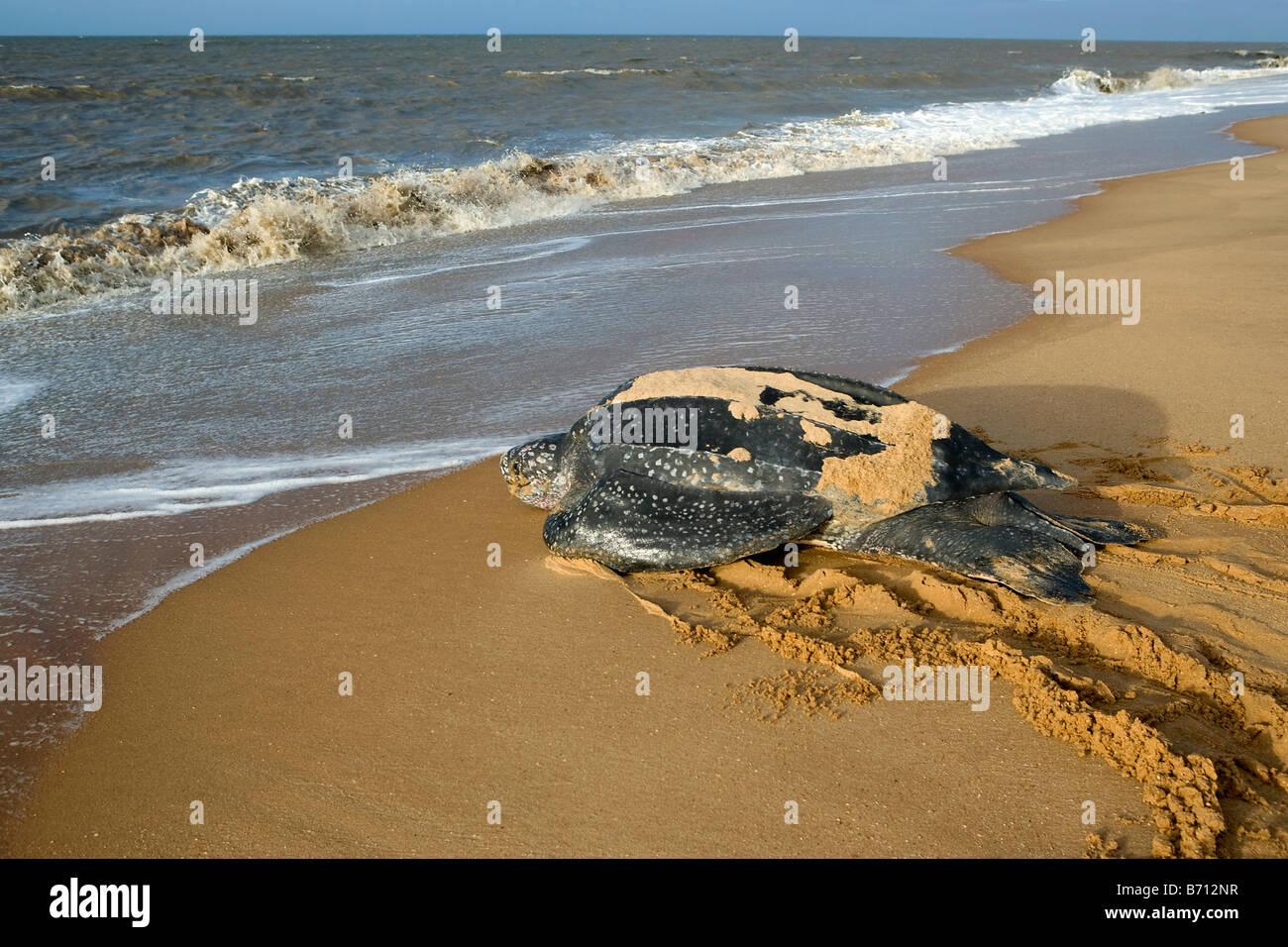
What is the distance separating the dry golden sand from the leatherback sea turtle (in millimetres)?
132

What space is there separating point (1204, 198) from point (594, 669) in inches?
440

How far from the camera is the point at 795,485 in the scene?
3.53m

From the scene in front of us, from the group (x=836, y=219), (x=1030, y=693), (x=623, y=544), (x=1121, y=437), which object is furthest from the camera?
(x=836, y=219)

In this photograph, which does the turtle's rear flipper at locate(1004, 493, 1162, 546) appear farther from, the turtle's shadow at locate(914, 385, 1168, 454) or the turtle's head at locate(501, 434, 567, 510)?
the turtle's head at locate(501, 434, 567, 510)

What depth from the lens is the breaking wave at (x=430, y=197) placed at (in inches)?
369

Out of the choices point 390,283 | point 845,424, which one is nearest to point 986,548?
point 845,424

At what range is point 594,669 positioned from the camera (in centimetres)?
296

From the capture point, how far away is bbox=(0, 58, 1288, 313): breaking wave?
938 cm

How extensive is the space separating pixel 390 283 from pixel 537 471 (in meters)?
5.22

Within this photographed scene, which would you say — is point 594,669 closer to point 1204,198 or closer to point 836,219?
point 836,219
